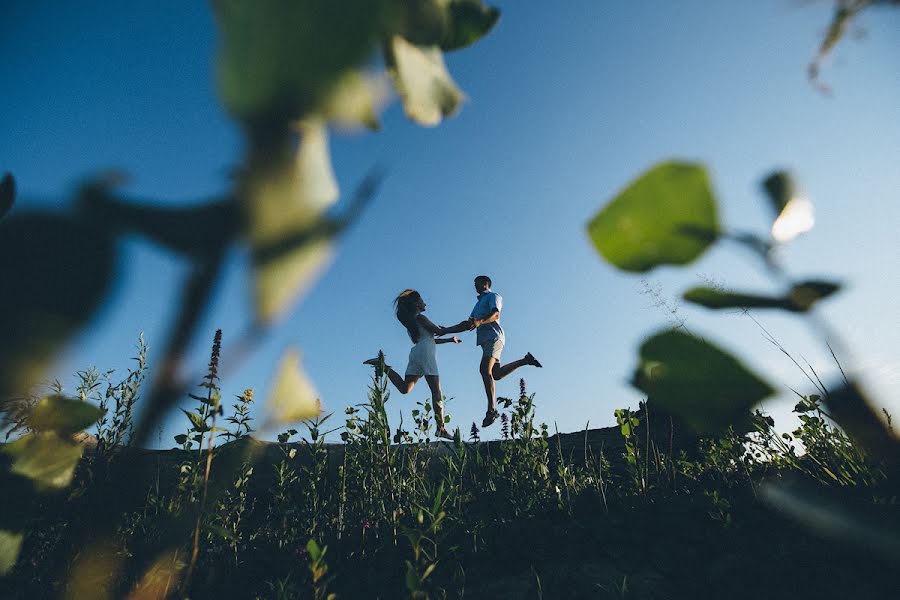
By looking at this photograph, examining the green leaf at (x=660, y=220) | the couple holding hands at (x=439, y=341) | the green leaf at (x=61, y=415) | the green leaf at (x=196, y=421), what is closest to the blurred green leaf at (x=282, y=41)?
the green leaf at (x=660, y=220)

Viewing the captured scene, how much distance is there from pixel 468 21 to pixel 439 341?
5.24 metres

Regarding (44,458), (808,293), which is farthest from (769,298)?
(44,458)

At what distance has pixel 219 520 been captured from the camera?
221 cm

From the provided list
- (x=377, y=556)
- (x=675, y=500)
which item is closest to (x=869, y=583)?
(x=675, y=500)

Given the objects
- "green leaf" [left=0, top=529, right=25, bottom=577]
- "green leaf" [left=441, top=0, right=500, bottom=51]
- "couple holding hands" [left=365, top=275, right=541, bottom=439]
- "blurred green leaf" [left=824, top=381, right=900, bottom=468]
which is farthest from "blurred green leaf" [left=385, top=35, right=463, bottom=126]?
"couple holding hands" [left=365, top=275, right=541, bottom=439]

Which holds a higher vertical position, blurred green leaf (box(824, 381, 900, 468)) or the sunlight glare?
the sunlight glare

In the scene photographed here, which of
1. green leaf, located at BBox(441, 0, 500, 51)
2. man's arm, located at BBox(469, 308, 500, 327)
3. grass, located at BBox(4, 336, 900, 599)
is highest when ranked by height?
man's arm, located at BBox(469, 308, 500, 327)

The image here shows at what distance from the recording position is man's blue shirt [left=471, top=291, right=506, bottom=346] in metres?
5.48

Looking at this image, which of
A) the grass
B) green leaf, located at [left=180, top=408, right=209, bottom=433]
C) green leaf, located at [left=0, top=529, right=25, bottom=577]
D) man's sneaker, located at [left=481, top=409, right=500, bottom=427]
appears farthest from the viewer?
man's sneaker, located at [left=481, top=409, right=500, bottom=427]

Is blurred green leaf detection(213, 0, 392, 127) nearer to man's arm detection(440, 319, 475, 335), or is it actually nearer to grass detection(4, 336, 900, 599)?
grass detection(4, 336, 900, 599)

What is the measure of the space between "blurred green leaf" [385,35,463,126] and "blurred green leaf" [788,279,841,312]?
208 mm

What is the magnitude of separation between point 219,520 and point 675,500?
233cm

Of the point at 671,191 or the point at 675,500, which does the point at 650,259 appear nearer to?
the point at 671,191

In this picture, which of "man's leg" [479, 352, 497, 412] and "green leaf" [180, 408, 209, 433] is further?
"man's leg" [479, 352, 497, 412]
